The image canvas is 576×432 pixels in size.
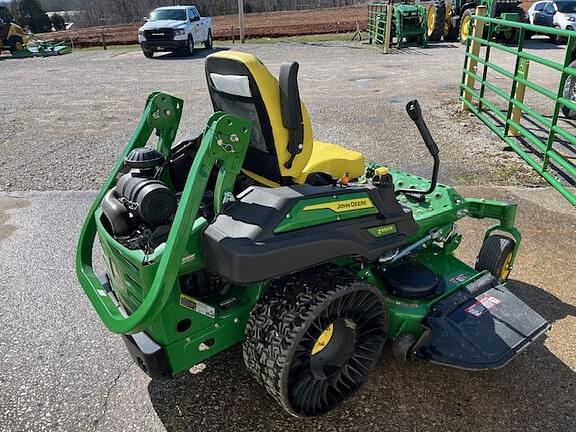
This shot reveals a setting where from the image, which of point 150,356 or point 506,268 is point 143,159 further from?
point 506,268

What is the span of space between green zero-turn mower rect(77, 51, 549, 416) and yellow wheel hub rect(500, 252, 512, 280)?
381 mm

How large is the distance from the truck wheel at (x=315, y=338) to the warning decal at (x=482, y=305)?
0.50 meters

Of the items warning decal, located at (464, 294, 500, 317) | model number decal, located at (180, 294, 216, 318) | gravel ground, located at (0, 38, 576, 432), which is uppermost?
model number decal, located at (180, 294, 216, 318)

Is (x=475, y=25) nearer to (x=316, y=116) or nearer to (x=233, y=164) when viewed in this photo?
(x=316, y=116)

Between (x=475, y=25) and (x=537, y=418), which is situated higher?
(x=475, y=25)

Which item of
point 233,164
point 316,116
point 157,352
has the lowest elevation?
point 316,116

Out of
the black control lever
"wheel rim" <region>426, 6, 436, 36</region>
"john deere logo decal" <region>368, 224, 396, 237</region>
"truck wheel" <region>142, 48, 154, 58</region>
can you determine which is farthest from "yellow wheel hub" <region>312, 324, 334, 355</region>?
"wheel rim" <region>426, 6, 436, 36</region>

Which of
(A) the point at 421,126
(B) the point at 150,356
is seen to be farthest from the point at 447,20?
(B) the point at 150,356

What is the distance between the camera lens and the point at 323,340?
246 cm

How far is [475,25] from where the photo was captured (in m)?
7.67

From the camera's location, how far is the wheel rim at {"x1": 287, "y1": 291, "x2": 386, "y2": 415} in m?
2.34

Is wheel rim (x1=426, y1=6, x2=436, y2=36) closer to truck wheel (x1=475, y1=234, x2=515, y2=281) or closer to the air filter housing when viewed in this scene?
truck wheel (x1=475, y1=234, x2=515, y2=281)

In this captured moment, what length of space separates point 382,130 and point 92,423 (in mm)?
5801

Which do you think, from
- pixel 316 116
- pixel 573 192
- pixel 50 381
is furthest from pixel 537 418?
pixel 316 116
